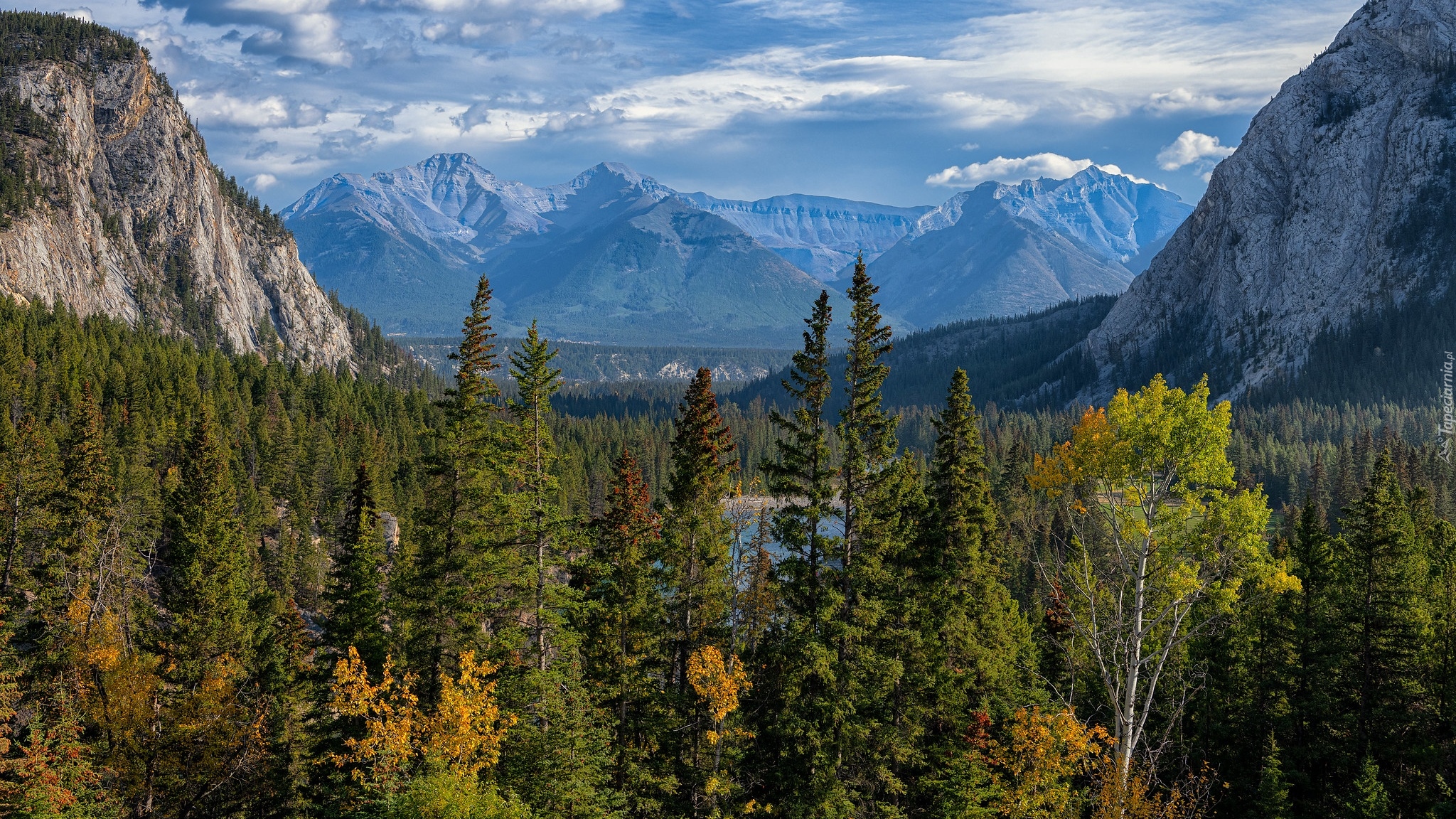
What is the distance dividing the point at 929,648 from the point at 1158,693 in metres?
13.6

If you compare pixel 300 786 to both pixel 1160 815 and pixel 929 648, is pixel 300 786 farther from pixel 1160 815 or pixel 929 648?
pixel 1160 815

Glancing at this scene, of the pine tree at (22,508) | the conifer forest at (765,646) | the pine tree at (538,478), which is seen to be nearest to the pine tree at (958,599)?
the conifer forest at (765,646)

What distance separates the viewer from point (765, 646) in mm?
35156

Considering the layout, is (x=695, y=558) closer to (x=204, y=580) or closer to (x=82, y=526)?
(x=204, y=580)

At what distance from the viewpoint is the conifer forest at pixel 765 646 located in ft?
93.3

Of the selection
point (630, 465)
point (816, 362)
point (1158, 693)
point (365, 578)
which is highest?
point (816, 362)

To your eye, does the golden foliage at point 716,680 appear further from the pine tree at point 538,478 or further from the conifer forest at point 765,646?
the pine tree at point 538,478

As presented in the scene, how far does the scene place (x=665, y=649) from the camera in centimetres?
3891

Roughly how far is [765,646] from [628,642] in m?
5.68

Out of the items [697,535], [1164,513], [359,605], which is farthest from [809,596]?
[359,605]

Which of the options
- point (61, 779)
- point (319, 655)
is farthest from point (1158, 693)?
point (61, 779)

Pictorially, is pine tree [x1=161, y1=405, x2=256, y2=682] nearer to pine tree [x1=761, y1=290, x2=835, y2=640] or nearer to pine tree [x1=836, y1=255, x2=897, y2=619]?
pine tree [x1=761, y1=290, x2=835, y2=640]

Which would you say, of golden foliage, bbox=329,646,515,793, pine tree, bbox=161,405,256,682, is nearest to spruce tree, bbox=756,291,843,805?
golden foliage, bbox=329,646,515,793

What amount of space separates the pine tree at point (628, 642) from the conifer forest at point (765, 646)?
5.9 inches
